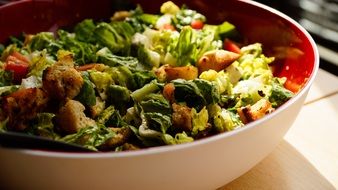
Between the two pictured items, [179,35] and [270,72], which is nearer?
[270,72]

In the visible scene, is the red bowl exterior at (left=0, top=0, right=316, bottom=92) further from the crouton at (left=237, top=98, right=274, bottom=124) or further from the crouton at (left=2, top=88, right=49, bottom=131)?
the crouton at (left=2, top=88, right=49, bottom=131)

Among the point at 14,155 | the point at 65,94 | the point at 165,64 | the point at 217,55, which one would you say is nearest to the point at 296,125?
the point at 217,55

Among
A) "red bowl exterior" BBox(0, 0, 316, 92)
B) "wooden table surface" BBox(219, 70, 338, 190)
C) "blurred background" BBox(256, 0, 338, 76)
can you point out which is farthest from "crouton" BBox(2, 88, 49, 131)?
"blurred background" BBox(256, 0, 338, 76)

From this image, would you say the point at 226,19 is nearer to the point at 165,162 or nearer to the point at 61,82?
the point at 61,82


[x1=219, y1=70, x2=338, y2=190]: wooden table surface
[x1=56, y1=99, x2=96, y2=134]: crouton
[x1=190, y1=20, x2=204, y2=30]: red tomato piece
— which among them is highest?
[x1=56, y1=99, x2=96, y2=134]: crouton

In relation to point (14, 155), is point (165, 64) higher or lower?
lower

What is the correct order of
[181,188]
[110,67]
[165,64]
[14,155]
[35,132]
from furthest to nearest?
[165,64] < [110,67] < [35,132] < [181,188] < [14,155]

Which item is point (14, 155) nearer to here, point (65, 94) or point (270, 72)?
point (65, 94)

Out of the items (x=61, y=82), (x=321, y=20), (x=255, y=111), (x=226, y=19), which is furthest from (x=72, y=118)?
(x=321, y=20)
